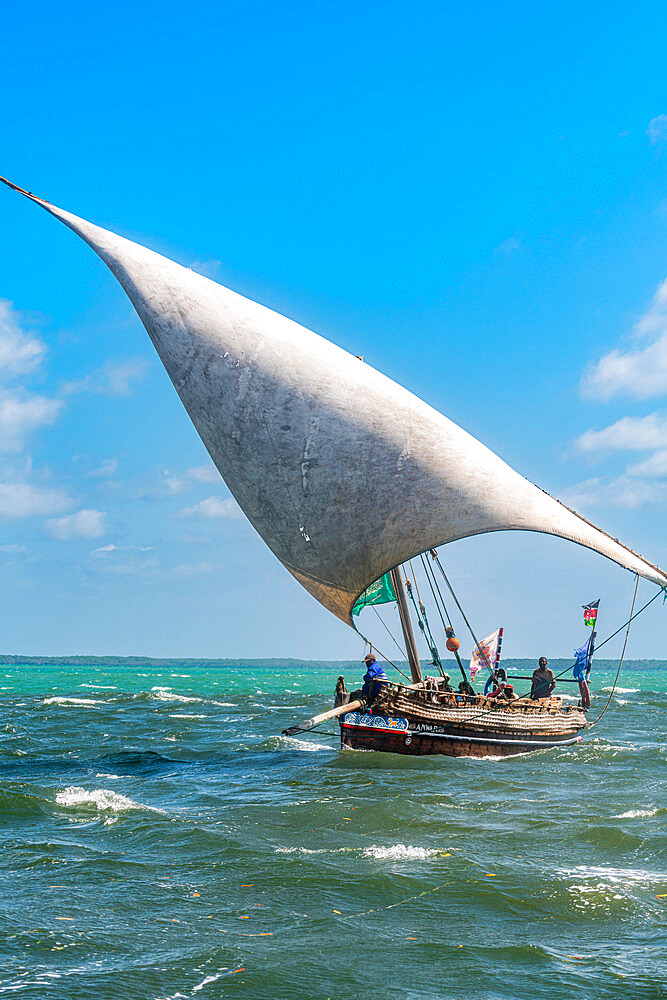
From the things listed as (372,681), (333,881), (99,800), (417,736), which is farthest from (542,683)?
(333,881)

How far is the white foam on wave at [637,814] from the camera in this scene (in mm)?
12812

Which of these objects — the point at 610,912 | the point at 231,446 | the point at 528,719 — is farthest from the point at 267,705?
the point at 610,912

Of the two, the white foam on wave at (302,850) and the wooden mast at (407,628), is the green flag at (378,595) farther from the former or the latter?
the white foam on wave at (302,850)

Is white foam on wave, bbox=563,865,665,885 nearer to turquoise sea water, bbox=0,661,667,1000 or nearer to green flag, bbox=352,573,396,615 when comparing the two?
turquoise sea water, bbox=0,661,667,1000

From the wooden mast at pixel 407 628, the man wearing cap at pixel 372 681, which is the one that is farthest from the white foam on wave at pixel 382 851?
the wooden mast at pixel 407 628

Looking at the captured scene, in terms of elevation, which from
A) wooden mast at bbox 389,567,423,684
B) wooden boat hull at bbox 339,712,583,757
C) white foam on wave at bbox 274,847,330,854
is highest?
wooden mast at bbox 389,567,423,684

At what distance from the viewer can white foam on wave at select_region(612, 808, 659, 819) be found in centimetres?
1281

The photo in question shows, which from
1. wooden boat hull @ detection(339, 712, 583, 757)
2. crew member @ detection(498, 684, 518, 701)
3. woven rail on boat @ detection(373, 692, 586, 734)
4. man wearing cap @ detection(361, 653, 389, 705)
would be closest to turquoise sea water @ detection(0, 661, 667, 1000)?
wooden boat hull @ detection(339, 712, 583, 757)

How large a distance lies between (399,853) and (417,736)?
27.7 feet

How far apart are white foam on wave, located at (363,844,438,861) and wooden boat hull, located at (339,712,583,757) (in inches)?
309

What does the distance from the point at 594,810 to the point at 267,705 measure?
101 ft

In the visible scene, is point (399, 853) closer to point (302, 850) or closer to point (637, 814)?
point (302, 850)

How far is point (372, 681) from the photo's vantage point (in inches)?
738

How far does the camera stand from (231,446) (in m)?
18.0
